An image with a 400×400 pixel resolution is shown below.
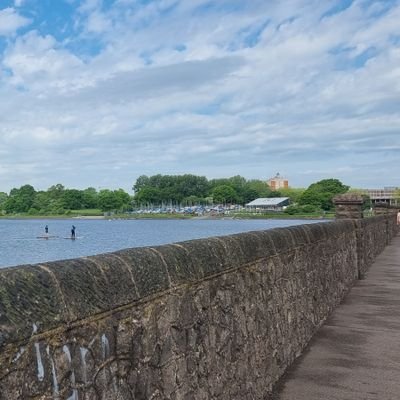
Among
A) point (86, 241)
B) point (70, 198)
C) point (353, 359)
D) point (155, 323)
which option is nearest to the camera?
point (155, 323)

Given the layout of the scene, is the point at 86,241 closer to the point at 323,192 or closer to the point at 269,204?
the point at 323,192

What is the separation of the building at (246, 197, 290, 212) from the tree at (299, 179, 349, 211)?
581 inches

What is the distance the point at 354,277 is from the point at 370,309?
10.4 feet

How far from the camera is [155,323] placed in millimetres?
2961

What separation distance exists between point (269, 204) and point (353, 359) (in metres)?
185

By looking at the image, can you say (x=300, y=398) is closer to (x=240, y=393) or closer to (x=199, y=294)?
(x=240, y=393)

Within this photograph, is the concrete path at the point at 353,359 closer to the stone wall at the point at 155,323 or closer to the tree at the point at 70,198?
the stone wall at the point at 155,323

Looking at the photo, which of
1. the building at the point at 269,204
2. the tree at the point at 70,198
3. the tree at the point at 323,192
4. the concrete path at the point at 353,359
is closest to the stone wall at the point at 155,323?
the concrete path at the point at 353,359

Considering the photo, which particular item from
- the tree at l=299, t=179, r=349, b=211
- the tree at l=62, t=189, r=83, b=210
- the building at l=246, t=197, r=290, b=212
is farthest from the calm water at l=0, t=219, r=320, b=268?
the tree at l=62, t=189, r=83, b=210

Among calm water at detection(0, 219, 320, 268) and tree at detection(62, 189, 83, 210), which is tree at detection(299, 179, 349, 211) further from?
tree at detection(62, 189, 83, 210)

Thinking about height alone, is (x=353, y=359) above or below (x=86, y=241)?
above

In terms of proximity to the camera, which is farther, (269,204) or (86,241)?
(269,204)

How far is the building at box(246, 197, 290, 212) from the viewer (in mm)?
187125

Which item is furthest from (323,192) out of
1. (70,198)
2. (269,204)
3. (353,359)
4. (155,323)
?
(155,323)
